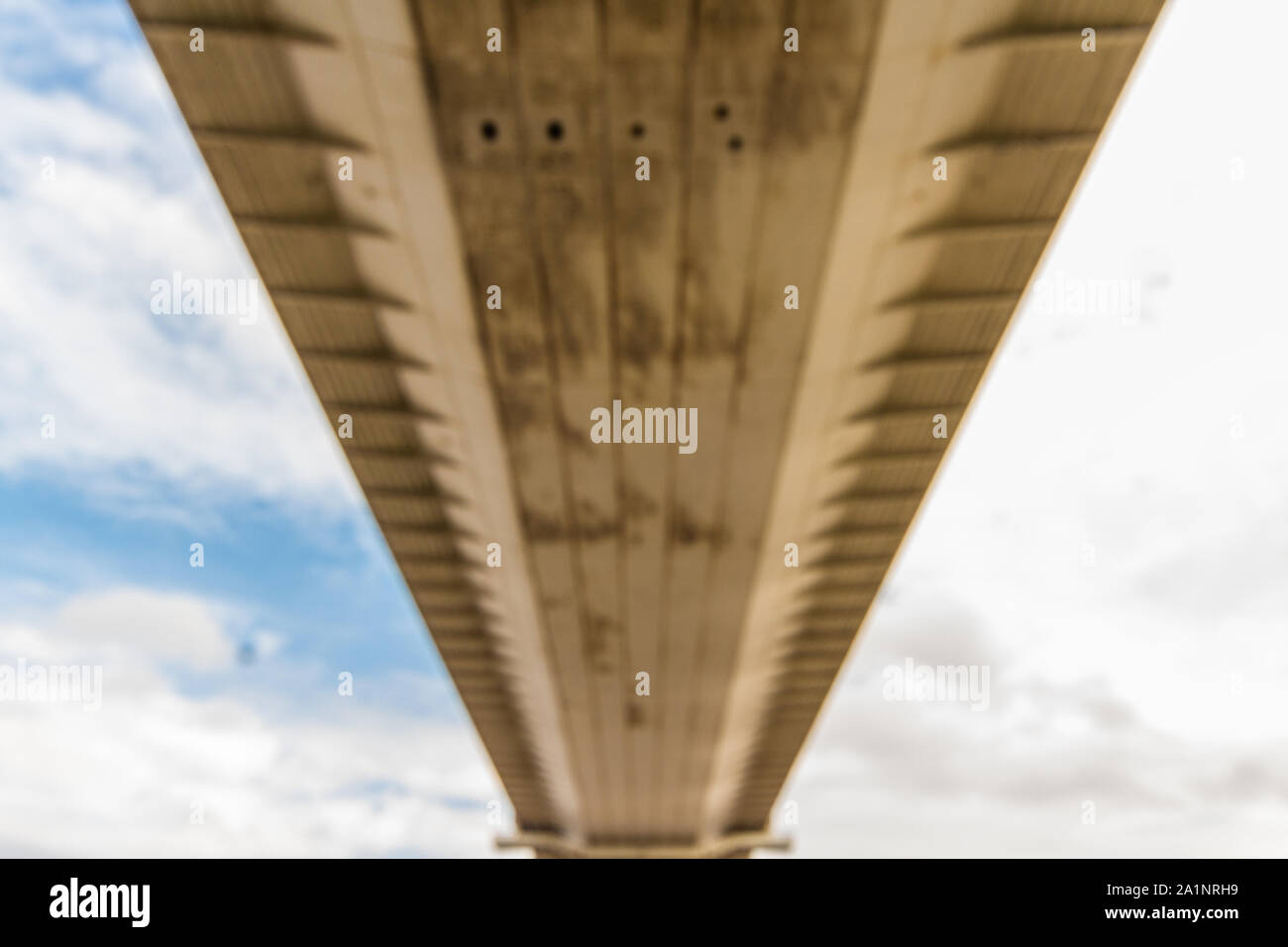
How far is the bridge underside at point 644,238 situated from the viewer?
7.28 meters

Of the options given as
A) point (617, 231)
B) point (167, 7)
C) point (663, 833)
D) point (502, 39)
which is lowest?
point (663, 833)

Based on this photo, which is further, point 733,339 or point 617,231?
point 733,339

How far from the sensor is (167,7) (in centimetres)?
732

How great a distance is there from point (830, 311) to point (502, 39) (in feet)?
15.1

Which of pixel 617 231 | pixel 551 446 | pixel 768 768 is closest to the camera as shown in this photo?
pixel 617 231

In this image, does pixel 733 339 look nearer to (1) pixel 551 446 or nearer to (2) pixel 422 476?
(1) pixel 551 446

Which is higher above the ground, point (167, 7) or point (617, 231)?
point (167, 7)

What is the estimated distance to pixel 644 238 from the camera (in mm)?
8750

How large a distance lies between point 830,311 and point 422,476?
7796mm

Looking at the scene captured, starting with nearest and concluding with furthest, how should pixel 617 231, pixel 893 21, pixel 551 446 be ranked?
1. pixel 893 21
2. pixel 617 231
3. pixel 551 446

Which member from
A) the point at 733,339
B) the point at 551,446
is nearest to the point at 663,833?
the point at 551,446

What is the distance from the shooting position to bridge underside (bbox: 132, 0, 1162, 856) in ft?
23.9
